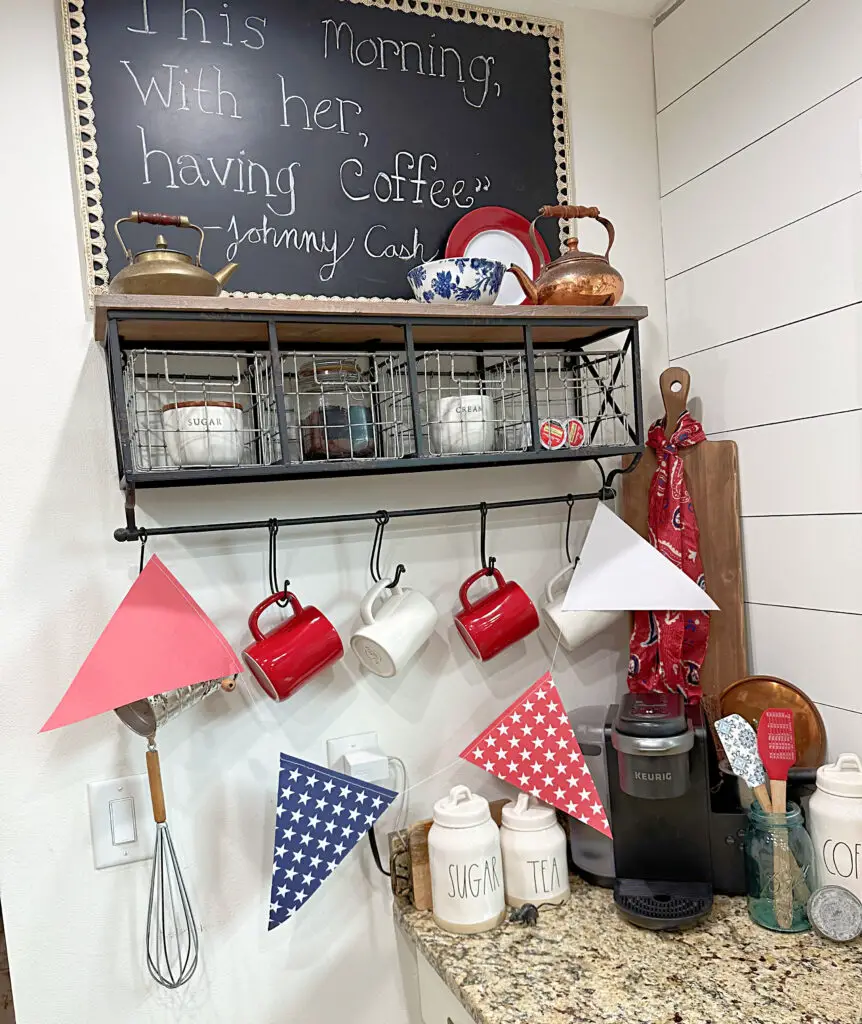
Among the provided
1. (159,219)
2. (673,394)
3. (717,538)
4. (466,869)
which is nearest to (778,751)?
(717,538)

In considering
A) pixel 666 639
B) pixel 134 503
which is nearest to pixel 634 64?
pixel 666 639

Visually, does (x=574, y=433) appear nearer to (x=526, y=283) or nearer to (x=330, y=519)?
(x=526, y=283)

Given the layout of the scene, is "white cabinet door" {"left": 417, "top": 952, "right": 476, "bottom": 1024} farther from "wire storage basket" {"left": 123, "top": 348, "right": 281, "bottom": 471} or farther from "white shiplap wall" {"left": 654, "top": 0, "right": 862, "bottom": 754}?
"wire storage basket" {"left": 123, "top": 348, "right": 281, "bottom": 471}

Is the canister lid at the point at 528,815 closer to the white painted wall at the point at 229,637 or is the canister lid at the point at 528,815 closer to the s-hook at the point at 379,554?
the white painted wall at the point at 229,637

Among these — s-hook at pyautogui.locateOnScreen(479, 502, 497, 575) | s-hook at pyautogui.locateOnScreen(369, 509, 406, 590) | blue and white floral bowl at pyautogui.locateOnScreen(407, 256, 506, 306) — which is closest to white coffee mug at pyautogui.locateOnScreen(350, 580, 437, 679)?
s-hook at pyautogui.locateOnScreen(369, 509, 406, 590)

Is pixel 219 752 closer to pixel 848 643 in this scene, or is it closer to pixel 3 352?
pixel 3 352

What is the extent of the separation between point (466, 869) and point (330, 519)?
1.85 feet

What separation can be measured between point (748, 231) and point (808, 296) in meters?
0.18

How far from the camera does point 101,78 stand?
3.97ft

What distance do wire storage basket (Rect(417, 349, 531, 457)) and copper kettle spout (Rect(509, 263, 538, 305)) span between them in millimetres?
88

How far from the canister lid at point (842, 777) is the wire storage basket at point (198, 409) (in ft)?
3.00

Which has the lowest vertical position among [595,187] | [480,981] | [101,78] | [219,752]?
[480,981]

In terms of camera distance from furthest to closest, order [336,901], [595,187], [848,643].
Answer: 1. [595,187]
2. [336,901]
3. [848,643]

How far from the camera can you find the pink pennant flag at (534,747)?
1.29 metres
